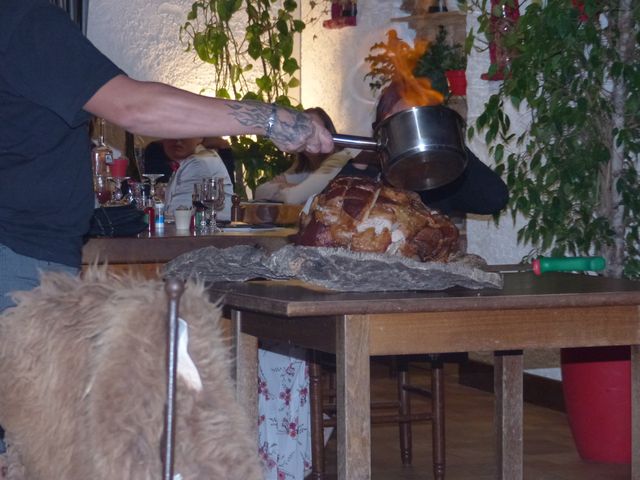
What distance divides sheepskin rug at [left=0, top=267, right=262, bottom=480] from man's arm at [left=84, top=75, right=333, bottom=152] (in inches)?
26.0

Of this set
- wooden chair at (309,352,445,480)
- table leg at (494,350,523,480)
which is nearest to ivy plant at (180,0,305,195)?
wooden chair at (309,352,445,480)

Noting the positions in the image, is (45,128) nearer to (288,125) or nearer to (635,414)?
(288,125)

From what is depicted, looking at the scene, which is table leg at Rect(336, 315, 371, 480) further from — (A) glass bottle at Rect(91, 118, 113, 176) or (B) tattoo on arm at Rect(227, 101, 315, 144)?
(A) glass bottle at Rect(91, 118, 113, 176)

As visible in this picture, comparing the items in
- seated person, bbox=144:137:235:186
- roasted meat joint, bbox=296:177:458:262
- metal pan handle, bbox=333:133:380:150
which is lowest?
roasted meat joint, bbox=296:177:458:262

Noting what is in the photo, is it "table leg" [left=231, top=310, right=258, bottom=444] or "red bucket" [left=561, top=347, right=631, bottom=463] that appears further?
"red bucket" [left=561, top=347, right=631, bottom=463]

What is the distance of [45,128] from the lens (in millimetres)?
2035

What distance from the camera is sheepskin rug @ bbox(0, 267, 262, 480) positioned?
1217mm

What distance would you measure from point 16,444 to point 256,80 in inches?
275

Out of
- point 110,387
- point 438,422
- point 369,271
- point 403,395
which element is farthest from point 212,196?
point 110,387

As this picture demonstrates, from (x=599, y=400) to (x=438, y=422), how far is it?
615 millimetres

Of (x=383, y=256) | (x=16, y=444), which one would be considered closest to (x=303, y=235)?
(x=383, y=256)

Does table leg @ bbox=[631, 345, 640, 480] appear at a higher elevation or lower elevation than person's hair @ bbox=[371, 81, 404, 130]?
lower

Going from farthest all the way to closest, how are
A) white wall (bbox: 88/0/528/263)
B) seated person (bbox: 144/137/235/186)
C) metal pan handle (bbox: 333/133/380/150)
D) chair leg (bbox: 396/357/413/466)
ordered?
white wall (bbox: 88/0/528/263), seated person (bbox: 144/137/235/186), chair leg (bbox: 396/357/413/466), metal pan handle (bbox: 333/133/380/150)

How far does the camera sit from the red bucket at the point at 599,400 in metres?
4.05
